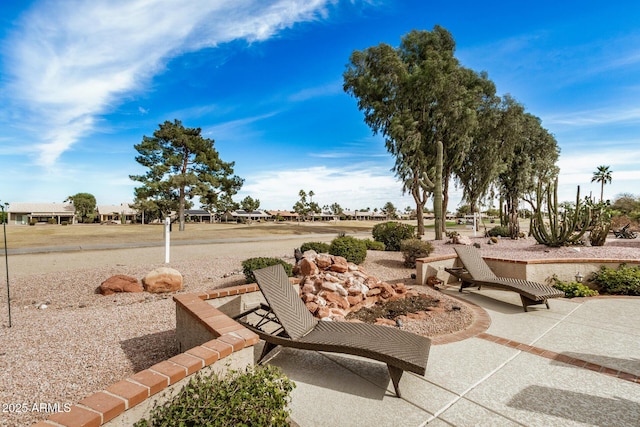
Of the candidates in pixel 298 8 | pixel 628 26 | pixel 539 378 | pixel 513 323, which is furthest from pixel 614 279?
pixel 298 8

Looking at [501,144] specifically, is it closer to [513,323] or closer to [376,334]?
[513,323]

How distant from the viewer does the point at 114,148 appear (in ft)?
86.6

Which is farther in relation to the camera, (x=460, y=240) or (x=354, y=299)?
(x=460, y=240)

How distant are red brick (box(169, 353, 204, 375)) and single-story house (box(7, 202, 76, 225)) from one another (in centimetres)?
8256

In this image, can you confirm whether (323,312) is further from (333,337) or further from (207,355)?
(207,355)

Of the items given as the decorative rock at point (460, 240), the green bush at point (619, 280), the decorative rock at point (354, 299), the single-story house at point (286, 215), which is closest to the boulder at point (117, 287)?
the decorative rock at point (354, 299)

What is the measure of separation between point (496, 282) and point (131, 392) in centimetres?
659

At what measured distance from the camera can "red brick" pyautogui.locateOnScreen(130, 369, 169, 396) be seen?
208 centimetres

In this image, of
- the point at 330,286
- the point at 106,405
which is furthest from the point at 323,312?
the point at 106,405

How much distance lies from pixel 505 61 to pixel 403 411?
573 inches

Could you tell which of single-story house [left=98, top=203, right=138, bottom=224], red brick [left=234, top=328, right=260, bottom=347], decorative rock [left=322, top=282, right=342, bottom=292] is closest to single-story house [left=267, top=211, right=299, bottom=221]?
single-story house [left=98, top=203, right=138, bottom=224]

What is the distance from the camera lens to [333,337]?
350 centimetres

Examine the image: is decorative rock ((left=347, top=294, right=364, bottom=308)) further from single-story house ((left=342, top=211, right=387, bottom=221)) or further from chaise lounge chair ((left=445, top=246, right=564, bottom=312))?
single-story house ((left=342, top=211, right=387, bottom=221))

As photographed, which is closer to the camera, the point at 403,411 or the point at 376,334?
the point at 403,411
